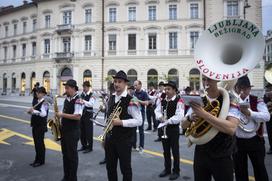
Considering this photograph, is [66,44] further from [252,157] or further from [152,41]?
[252,157]

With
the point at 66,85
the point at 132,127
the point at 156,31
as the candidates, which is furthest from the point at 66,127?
the point at 156,31

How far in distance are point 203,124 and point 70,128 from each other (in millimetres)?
3024

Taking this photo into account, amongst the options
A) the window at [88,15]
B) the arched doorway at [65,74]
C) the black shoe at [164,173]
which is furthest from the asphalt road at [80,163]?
the window at [88,15]

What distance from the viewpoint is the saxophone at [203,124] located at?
9.40 feet

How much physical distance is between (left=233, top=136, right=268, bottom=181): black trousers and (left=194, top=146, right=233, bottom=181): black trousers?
1.41 metres

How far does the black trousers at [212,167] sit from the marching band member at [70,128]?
2669 mm

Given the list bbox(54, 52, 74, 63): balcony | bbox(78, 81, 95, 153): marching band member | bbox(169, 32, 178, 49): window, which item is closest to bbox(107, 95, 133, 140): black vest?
bbox(78, 81, 95, 153): marching band member

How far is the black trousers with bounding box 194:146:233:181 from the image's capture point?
300 cm

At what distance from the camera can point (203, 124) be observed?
2.90 metres

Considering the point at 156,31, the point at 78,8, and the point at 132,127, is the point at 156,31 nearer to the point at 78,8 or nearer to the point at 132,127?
the point at 78,8

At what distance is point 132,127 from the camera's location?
14.3 ft

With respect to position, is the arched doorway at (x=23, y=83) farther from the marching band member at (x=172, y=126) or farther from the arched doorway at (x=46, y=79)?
the marching band member at (x=172, y=126)

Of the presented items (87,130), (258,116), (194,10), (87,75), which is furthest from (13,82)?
(258,116)

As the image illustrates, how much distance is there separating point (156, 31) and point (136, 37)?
9.33 ft
